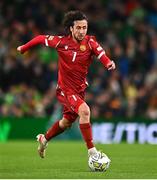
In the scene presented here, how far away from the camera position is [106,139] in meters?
21.5

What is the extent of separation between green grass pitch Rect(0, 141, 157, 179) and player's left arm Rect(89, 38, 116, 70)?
1499 mm

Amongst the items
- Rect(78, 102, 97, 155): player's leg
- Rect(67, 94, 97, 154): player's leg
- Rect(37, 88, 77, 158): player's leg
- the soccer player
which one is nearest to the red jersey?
the soccer player

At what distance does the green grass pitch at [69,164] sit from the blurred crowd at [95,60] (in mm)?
4434

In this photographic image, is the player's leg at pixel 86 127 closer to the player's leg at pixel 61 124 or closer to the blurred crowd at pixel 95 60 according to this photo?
the player's leg at pixel 61 124

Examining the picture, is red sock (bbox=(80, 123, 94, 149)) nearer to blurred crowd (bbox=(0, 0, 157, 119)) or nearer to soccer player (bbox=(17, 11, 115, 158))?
soccer player (bbox=(17, 11, 115, 158))

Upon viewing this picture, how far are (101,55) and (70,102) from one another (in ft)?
2.86

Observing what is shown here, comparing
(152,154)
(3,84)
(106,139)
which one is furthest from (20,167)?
(3,84)

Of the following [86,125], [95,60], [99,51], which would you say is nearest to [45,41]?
[99,51]

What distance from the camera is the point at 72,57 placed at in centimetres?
1210

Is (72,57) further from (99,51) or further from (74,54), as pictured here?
(99,51)

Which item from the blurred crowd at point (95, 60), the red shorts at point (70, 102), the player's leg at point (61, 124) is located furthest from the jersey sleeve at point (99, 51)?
the blurred crowd at point (95, 60)

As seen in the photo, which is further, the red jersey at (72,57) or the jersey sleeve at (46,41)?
the jersey sleeve at (46,41)

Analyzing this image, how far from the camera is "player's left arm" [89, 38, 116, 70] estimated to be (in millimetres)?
11539

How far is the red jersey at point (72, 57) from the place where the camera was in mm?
12047
